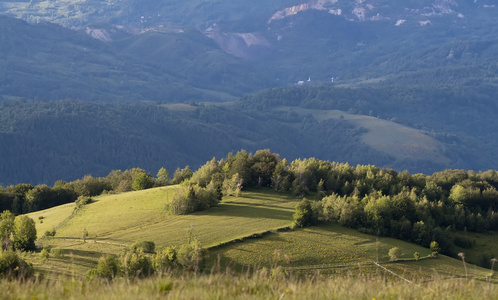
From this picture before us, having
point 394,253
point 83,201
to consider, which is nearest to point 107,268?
point 394,253

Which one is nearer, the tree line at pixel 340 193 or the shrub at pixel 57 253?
the shrub at pixel 57 253

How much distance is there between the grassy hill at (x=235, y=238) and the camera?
58812mm

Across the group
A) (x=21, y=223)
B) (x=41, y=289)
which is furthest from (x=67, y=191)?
(x=41, y=289)

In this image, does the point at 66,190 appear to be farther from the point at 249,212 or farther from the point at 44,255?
the point at 44,255

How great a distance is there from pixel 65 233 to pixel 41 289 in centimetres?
5638

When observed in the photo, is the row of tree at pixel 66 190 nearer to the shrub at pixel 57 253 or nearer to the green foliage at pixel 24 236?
the green foliage at pixel 24 236

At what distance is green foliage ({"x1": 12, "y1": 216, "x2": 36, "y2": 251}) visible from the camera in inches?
2290

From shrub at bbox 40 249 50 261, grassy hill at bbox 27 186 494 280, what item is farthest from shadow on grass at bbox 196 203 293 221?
shrub at bbox 40 249 50 261

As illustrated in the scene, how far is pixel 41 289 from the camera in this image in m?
17.4

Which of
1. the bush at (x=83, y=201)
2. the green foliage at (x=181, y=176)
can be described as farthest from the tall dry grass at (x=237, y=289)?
the green foliage at (x=181, y=176)

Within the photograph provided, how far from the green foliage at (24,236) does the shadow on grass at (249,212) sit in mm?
25038

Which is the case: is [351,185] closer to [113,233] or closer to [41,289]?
[113,233]

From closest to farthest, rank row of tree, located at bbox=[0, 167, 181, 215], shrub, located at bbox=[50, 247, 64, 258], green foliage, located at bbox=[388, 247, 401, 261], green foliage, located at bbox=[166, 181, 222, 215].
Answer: shrub, located at bbox=[50, 247, 64, 258]
green foliage, located at bbox=[388, 247, 401, 261]
green foliage, located at bbox=[166, 181, 222, 215]
row of tree, located at bbox=[0, 167, 181, 215]

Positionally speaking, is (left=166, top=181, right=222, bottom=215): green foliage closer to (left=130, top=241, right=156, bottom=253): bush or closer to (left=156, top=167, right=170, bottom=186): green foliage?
(left=130, top=241, right=156, bottom=253): bush
